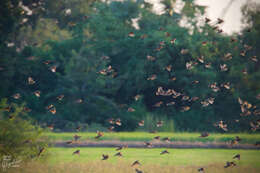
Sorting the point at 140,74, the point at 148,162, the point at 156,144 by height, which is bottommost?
the point at 148,162

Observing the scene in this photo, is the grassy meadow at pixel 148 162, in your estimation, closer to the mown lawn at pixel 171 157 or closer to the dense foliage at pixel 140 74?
the mown lawn at pixel 171 157

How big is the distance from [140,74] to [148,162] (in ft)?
40.2

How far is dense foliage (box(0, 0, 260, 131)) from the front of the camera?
78.7 ft

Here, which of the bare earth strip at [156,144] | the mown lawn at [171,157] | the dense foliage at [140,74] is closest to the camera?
the mown lawn at [171,157]

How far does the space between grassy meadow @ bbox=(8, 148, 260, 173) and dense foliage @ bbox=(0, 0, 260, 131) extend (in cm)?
851

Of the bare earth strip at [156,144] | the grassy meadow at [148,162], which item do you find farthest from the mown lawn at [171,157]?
the bare earth strip at [156,144]

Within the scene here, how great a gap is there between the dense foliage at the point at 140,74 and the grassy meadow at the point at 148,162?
851 cm

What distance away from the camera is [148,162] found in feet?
41.0

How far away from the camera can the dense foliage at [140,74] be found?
2400 cm

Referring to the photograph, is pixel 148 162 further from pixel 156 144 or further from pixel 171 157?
pixel 156 144

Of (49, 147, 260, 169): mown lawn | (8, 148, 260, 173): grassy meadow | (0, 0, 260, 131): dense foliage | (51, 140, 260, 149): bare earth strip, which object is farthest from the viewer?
(0, 0, 260, 131): dense foliage

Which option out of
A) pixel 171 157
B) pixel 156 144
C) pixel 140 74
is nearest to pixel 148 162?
pixel 171 157

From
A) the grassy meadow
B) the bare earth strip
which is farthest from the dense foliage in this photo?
the grassy meadow

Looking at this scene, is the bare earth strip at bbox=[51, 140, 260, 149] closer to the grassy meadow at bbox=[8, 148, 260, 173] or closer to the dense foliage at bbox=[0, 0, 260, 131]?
the grassy meadow at bbox=[8, 148, 260, 173]
